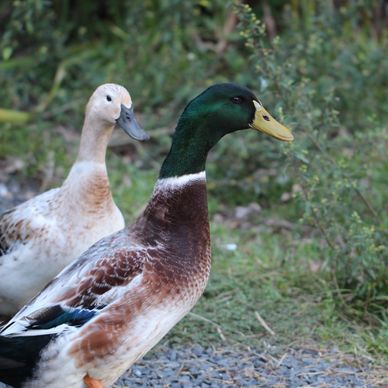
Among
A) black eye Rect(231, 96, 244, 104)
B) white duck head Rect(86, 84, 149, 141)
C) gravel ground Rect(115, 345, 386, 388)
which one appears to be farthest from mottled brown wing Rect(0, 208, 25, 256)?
black eye Rect(231, 96, 244, 104)

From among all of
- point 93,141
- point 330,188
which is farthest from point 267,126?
point 330,188

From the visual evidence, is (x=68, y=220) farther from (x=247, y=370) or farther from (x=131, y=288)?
(x=247, y=370)

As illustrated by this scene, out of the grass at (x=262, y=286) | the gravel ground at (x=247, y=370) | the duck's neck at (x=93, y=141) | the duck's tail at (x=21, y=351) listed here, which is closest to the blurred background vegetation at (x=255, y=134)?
the grass at (x=262, y=286)

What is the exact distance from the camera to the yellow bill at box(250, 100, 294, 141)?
11.8ft

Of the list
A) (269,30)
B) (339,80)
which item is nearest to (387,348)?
(339,80)

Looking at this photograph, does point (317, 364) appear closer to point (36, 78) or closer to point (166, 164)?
point (166, 164)

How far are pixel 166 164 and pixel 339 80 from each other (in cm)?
327

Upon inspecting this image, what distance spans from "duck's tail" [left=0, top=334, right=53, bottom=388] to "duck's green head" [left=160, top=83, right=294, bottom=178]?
79 centimetres

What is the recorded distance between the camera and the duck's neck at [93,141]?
4105 mm

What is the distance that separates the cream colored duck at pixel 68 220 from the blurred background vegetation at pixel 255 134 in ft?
2.19

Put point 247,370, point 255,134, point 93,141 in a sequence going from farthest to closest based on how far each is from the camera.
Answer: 1. point 255,134
2. point 93,141
3. point 247,370

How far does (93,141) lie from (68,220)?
41 centimetres

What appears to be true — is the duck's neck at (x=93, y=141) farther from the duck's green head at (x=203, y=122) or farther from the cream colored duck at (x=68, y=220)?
the duck's green head at (x=203, y=122)

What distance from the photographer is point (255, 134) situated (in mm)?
6035
